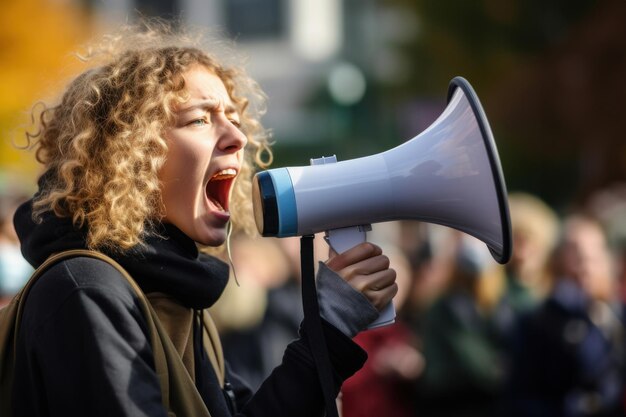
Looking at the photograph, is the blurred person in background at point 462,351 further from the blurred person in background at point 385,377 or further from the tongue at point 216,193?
the tongue at point 216,193

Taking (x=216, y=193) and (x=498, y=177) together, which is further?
(x=216, y=193)

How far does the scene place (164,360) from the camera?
7.72 feet

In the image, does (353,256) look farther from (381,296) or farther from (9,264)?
(9,264)

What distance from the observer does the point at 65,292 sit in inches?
88.1

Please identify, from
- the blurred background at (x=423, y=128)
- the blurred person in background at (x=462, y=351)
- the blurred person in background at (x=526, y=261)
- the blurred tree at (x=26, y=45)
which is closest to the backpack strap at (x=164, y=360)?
the blurred background at (x=423, y=128)

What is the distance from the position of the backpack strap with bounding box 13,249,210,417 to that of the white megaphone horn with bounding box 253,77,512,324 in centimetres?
34

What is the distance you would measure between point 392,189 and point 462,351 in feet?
12.3

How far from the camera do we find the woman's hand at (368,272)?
2.45 m

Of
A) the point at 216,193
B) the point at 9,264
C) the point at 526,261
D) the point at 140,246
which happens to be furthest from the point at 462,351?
the point at 140,246

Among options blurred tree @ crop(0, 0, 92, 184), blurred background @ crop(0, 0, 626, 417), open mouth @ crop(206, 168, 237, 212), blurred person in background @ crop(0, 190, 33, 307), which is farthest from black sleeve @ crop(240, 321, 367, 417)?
blurred tree @ crop(0, 0, 92, 184)

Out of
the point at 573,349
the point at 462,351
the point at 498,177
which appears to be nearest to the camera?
the point at 498,177

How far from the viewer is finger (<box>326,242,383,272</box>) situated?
2467 millimetres

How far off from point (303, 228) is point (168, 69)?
56cm

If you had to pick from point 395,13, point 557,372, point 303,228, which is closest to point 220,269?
point 303,228
